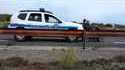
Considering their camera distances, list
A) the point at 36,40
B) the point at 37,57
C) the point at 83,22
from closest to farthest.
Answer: the point at 37,57 → the point at 36,40 → the point at 83,22

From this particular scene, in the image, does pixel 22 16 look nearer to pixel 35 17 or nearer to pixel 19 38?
pixel 35 17

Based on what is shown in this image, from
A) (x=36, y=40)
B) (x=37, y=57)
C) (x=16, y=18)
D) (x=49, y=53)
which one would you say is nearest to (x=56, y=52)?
(x=49, y=53)

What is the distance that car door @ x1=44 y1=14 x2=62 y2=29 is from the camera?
27.1 m

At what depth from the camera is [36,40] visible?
26.1 m

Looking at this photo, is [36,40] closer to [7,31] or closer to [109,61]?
[7,31]

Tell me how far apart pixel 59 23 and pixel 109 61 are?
1166 centimetres

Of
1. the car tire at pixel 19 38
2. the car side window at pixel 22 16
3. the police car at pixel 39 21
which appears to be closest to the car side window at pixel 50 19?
the police car at pixel 39 21

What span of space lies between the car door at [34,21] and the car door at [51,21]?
352mm

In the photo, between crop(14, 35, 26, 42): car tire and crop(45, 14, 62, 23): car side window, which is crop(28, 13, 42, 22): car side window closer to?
crop(45, 14, 62, 23): car side window

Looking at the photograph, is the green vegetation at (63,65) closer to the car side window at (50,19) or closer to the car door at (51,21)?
the car door at (51,21)

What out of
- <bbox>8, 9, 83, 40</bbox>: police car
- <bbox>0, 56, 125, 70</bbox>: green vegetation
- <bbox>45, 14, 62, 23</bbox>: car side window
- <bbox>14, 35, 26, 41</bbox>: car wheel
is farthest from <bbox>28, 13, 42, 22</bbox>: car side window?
<bbox>0, 56, 125, 70</bbox>: green vegetation

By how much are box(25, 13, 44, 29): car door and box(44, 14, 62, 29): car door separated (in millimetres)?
352

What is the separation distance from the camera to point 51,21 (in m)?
27.3

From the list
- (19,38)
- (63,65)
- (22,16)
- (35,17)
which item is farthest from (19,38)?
(63,65)
